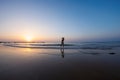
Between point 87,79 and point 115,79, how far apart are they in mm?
1120

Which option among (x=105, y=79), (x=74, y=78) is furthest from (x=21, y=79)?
(x=105, y=79)

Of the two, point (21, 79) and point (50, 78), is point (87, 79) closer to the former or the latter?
point (50, 78)

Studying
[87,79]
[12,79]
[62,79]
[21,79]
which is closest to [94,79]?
[87,79]

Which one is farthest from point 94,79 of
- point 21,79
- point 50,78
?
point 21,79

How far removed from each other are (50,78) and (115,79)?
262 cm

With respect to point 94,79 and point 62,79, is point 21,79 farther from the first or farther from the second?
point 94,79

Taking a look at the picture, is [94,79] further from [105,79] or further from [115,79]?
[115,79]

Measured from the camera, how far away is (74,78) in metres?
5.53

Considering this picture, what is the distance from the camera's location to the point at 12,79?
530 cm

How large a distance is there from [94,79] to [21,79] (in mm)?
2919

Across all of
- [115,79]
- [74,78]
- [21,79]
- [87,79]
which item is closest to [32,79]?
[21,79]

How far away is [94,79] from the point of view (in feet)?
17.7

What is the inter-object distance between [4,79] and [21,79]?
663 millimetres

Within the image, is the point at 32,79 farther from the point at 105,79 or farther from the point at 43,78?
the point at 105,79
